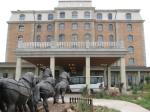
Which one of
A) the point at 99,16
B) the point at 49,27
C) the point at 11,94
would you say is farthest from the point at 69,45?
the point at 99,16

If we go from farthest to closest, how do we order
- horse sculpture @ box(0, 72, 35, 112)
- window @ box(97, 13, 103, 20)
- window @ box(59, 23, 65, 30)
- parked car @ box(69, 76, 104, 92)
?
window @ box(97, 13, 103, 20), window @ box(59, 23, 65, 30), parked car @ box(69, 76, 104, 92), horse sculpture @ box(0, 72, 35, 112)

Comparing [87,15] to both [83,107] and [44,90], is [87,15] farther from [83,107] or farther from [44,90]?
[44,90]

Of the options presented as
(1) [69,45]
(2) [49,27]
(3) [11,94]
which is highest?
(2) [49,27]

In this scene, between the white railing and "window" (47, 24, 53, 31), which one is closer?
the white railing

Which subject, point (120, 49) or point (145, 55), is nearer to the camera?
point (120, 49)

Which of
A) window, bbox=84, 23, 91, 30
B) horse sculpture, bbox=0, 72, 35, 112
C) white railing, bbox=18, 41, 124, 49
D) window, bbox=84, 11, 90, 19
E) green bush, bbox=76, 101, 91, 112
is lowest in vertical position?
green bush, bbox=76, 101, 91, 112

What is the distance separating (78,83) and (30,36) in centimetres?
2829

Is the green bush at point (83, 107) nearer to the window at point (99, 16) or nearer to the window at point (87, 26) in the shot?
the window at point (87, 26)

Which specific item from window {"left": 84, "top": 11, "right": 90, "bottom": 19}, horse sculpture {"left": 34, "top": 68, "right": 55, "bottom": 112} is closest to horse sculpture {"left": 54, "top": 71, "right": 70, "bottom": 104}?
horse sculpture {"left": 34, "top": 68, "right": 55, "bottom": 112}

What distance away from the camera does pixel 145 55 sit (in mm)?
54219

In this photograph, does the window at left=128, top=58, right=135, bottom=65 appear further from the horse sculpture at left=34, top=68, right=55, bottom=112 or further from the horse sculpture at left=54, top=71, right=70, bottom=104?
the horse sculpture at left=34, top=68, right=55, bottom=112

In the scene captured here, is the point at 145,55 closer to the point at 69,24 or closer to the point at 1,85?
the point at 69,24

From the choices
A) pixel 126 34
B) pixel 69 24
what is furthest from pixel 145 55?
pixel 69 24

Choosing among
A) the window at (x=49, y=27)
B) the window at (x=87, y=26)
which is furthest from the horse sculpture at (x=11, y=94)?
the window at (x=49, y=27)
